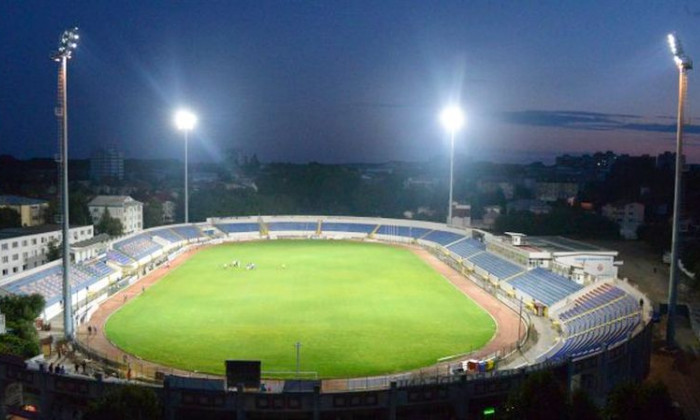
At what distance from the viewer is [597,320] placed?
72.1 feet

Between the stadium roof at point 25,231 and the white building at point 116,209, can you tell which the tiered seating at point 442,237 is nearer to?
the white building at point 116,209

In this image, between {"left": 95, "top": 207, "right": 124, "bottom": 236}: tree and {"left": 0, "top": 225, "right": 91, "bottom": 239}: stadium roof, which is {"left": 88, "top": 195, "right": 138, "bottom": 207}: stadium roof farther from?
{"left": 0, "top": 225, "right": 91, "bottom": 239}: stadium roof

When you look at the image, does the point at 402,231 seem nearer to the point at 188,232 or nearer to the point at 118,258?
the point at 188,232

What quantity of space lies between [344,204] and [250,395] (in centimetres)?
6500

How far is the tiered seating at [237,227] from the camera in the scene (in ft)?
179

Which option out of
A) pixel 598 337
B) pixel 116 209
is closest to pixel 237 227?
pixel 116 209

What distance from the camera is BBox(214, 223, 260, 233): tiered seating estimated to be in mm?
54672

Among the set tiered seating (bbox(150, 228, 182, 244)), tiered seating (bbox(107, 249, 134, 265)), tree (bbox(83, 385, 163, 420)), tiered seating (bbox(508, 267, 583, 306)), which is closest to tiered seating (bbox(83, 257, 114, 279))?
tiered seating (bbox(107, 249, 134, 265))

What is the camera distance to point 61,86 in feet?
69.6

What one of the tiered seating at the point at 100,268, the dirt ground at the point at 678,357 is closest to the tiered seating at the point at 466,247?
the dirt ground at the point at 678,357

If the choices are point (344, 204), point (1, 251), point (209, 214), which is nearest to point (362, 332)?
point (1, 251)

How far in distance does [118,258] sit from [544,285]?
975 inches

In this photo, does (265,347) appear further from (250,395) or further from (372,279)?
(372,279)

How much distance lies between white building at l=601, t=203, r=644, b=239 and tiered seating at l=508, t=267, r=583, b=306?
3743 cm
